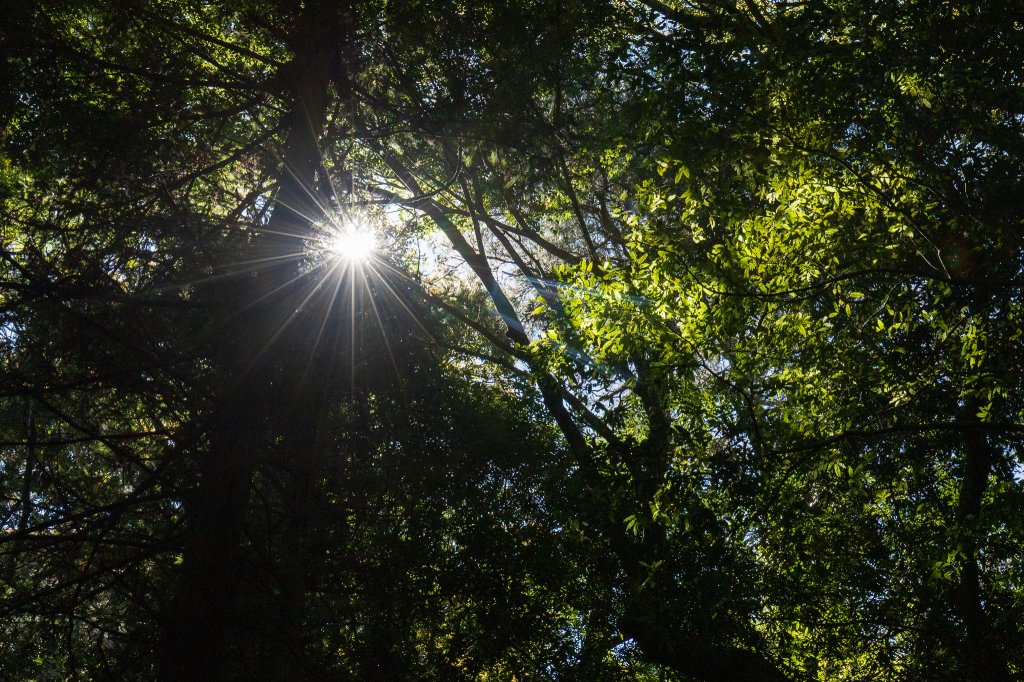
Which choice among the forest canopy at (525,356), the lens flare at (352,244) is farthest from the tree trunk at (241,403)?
the lens flare at (352,244)

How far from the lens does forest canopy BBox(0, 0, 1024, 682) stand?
21.3ft

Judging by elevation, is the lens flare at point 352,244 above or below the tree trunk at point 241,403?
above

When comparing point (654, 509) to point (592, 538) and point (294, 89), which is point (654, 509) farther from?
point (294, 89)

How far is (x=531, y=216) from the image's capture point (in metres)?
11.9

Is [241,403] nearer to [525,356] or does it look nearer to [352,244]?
[352,244]

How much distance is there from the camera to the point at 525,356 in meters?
8.71

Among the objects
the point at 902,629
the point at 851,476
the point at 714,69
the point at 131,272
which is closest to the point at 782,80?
the point at 714,69

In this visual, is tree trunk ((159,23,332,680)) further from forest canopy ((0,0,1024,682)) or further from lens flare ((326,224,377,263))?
lens flare ((326,224,377,263))

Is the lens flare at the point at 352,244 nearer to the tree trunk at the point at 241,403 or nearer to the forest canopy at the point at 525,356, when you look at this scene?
the forest canopy at the point at 525,356

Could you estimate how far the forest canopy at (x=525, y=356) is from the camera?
6.49 metres

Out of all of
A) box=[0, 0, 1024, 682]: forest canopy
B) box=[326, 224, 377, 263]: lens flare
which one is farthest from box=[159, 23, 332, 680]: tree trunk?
box=[326, 224, 377, 263]: lens flare

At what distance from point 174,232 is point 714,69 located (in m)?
5.39

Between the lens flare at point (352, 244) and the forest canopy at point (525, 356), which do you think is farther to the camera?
the lens flare at point (352, 244)

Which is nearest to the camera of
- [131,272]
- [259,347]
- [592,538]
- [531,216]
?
[131,272]
